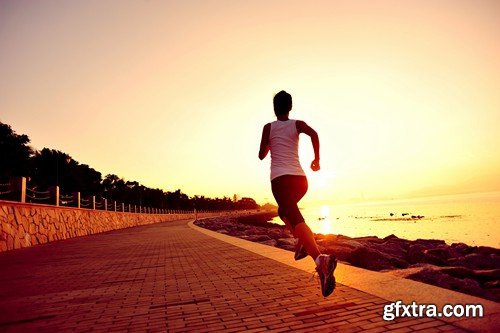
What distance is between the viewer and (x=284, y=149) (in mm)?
3748

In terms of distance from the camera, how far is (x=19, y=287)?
5090 mm

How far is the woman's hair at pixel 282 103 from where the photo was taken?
387 centimetres

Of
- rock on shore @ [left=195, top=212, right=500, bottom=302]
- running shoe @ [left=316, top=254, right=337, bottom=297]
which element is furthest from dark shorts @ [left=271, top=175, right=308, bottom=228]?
rock on shore @ [left=195, top=212, right=500, bottom=302]

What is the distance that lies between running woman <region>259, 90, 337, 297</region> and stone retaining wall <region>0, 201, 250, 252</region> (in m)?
11.0

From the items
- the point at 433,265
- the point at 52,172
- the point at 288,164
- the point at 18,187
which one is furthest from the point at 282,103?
the point at 52,172

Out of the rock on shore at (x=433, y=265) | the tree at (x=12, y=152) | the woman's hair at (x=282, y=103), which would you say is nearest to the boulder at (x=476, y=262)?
the rock on shore at (x=433, y=265)

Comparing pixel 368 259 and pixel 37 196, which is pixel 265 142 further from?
pixel 37 196

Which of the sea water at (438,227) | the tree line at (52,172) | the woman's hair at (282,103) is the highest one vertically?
the tree line at (52,172)

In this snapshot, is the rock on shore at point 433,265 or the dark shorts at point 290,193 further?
the rock on shore at point 433,265

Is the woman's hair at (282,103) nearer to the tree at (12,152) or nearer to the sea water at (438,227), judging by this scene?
the sea water at (438,227)

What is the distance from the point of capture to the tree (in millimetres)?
33125

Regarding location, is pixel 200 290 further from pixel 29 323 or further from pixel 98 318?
pixel 29 323

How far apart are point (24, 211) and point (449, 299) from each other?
1393 cm

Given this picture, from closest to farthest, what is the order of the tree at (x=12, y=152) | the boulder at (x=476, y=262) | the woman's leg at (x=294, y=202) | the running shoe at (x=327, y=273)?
the running shoe at (x=327, y=273) < the woman's leg at (x=294, y=202) < the boulder at (x=476, y=262) < the tree at (x=12, y=152)
